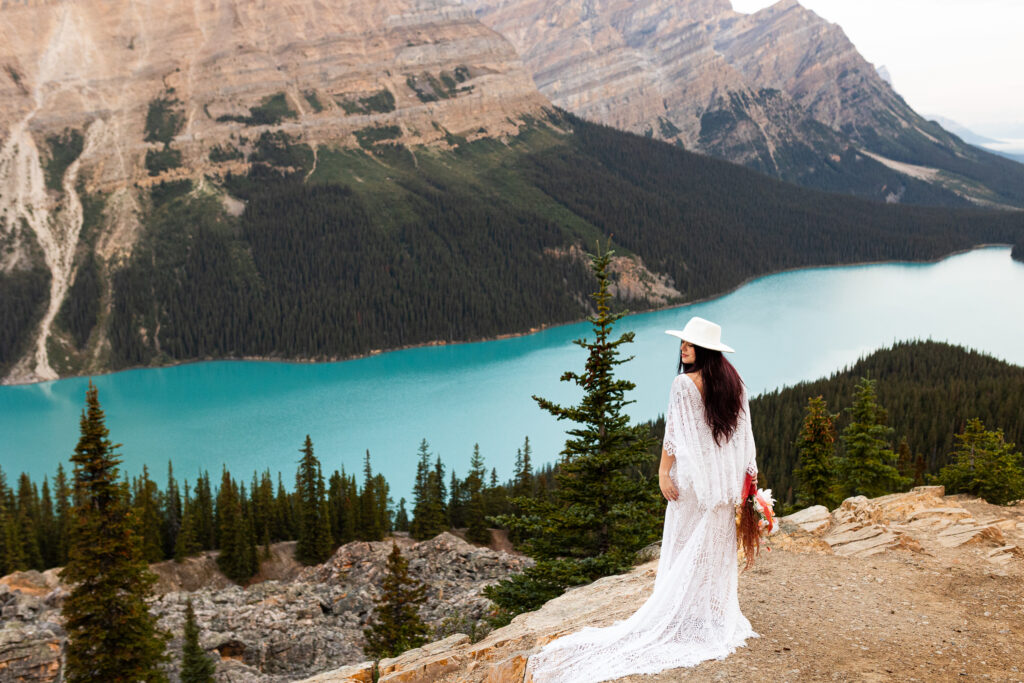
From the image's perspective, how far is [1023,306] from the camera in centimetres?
14525

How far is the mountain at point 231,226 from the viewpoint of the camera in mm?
131500

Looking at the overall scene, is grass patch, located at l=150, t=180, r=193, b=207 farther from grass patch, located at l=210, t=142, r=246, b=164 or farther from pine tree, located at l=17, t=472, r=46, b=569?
pine tree, located at l=17, t=472, r=46, b=569

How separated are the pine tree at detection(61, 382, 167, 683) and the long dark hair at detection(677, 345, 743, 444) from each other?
63.2 ft

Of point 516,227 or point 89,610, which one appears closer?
point 89,610

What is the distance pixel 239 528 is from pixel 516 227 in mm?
133093

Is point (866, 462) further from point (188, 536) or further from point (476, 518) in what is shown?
point (188, 536)

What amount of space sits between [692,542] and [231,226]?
16229 centimetres

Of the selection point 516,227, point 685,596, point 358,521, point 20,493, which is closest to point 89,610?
point 685,596

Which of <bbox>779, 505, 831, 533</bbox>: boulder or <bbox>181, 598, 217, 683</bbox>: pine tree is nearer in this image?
<bbox>779, 505, 831, 533</bbox>: boulder

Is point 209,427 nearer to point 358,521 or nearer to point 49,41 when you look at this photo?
point 358,521

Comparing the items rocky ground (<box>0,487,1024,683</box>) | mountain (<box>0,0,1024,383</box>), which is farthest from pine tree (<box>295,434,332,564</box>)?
mountain (<box>0,0,1024,383</box>)

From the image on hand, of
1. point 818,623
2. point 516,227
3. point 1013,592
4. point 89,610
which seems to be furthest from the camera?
point 516,227

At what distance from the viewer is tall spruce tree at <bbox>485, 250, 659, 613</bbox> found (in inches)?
721

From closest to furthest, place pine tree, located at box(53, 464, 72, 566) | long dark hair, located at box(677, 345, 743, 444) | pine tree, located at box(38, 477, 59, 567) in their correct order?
long dark hair, located at box(677, 345, 743, 444), pine tree, located at box(53, 464, 72, 566), pine tree, located at box(38, 477, 59, 567)
